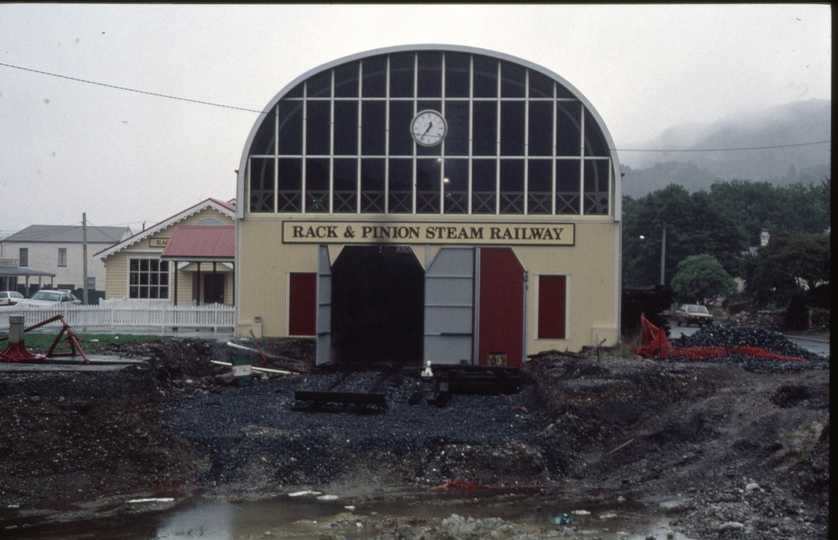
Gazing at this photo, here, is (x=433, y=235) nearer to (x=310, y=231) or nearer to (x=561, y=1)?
(x=310, y=231)

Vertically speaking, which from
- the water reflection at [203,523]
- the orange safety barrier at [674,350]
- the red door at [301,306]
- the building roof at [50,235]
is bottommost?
the water reflection at [203,523]

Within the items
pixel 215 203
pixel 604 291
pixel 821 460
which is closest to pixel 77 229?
pixel 215 203

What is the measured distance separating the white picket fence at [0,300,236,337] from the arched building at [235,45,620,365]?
3.19 meters

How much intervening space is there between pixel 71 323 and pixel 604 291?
17.6 metres

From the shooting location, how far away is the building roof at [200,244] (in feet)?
97.8

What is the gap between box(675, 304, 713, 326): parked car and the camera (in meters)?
47.6

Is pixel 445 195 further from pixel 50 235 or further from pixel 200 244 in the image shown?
pixel 50 235

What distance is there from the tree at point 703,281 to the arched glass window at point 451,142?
41.6 metres

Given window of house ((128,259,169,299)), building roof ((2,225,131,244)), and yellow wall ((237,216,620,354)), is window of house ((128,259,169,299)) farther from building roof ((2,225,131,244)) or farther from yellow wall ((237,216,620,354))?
building roof ((2,225,131,244))

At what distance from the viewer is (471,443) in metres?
11.9

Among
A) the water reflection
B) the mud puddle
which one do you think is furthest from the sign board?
the water reflection

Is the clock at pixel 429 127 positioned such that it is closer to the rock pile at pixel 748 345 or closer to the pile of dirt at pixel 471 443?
the rock pile at pixel 748 345

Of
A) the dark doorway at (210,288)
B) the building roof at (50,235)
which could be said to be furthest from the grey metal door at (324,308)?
the building roof at (50,235)

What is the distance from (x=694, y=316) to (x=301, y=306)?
107ft
